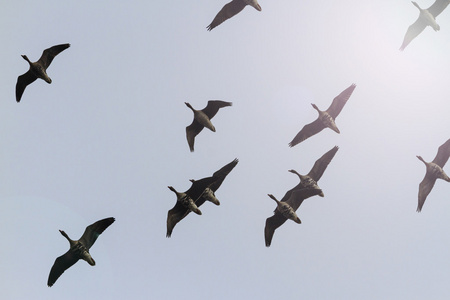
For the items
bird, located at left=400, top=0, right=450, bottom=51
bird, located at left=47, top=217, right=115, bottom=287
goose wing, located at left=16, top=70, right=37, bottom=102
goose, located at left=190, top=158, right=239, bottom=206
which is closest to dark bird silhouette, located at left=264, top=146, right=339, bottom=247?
goose, located at left=190, top=158, right=239, bottom=206

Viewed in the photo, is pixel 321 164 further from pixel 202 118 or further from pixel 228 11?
pixel 228 11

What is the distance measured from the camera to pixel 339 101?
1337 inches

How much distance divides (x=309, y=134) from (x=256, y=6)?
9.33m

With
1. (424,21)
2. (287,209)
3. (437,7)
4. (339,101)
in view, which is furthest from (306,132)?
(437,7)

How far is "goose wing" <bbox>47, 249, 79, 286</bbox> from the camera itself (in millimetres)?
32031

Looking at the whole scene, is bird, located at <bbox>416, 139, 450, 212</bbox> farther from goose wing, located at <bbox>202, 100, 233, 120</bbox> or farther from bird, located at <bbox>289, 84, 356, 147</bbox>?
goose wing, located at <bbox>202, 100, 233, 120</bbox>

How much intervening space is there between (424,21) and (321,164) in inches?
506

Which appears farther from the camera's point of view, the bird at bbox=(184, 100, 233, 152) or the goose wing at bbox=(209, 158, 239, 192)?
the bird at bbox=(184, 100, 233, 152)

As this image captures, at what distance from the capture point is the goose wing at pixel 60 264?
3203 cm

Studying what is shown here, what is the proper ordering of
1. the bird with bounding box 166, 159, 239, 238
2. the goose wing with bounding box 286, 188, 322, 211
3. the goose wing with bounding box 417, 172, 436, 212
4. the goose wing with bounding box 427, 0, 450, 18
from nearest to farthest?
the bird with bounding box 166, 159, 239, 238 → the goose wing with bounding box 286, 188, 322, 211 → the goose wing with bounding box 417, 172, 436, 212 → the goose wing with bounding box 427, 0, 450, 18

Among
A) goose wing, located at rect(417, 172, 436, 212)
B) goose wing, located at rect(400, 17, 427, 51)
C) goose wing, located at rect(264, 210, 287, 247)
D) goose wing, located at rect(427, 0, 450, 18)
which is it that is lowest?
goose wing, located at rect(417, 172, 436, 212)

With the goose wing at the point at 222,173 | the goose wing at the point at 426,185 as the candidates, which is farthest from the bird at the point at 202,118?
Answer: the goose wing at the point at 426,185

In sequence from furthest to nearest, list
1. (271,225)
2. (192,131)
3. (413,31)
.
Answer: (413,31)
(192,131)
(271,225)

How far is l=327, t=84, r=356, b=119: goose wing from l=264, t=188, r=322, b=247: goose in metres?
5.28
